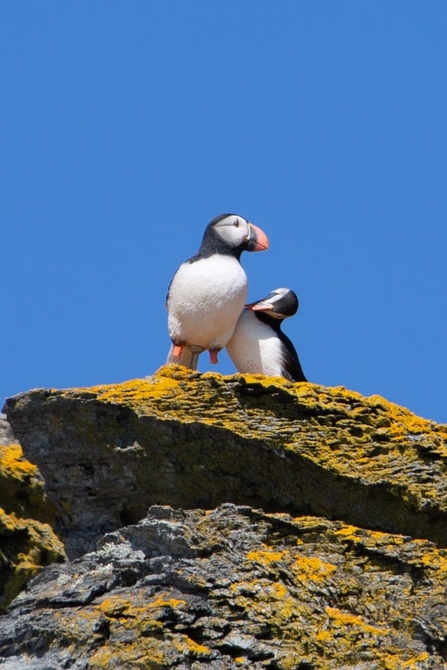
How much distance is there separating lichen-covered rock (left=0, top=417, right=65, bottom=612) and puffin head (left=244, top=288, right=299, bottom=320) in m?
2.79

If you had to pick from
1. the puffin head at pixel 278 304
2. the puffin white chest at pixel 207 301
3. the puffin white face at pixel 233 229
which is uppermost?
the puffin white face at pixel 233 229

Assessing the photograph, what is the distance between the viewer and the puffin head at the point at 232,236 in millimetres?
16312

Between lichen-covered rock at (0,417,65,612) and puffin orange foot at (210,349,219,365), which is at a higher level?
puffin orange foot at (210,349,219,365)

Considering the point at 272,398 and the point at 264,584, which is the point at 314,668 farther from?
the point at 272,398

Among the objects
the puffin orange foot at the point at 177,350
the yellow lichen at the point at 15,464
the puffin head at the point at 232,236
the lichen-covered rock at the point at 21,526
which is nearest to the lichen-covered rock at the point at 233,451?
the lichen-covered rock at the point at 21,526

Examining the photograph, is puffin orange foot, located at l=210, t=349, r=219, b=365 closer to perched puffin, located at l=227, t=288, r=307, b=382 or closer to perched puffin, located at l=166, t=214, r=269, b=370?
perched puffin, located at l=166, t=214, r=269, b=370

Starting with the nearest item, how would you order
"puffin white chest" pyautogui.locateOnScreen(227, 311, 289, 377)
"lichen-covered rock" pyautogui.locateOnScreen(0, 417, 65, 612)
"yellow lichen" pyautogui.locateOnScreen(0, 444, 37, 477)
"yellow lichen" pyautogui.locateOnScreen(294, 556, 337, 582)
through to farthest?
"yellow lichen" pyautogui.locateOnScreen(294, 556, 337, 582)
"lichen-covered rock" pyautogui.locateOnScreen(0, 417, 65, 612)
"yellow lichen" pyautogui.locateOnScreen(0, 444, 37, 477)
"puffin white chest" pyautogui.locateOnScreen(227, 311, 289, 377)

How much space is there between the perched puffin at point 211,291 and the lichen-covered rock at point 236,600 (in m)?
3.23

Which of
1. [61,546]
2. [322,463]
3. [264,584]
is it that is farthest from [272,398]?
[61,546]

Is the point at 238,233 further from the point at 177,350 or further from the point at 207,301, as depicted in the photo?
the point at 177,350

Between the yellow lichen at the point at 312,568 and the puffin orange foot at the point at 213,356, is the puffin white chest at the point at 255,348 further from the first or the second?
the yellow lichen at the point at 312,568

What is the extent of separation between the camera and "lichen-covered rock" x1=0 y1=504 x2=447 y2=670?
11.8 metres

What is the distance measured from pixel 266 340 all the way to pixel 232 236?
43.4 inches

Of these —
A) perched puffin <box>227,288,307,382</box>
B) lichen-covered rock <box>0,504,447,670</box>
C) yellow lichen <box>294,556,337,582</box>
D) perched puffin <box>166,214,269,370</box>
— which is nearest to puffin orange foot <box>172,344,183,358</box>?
perched puffin <box>166,214,269,370</box>
